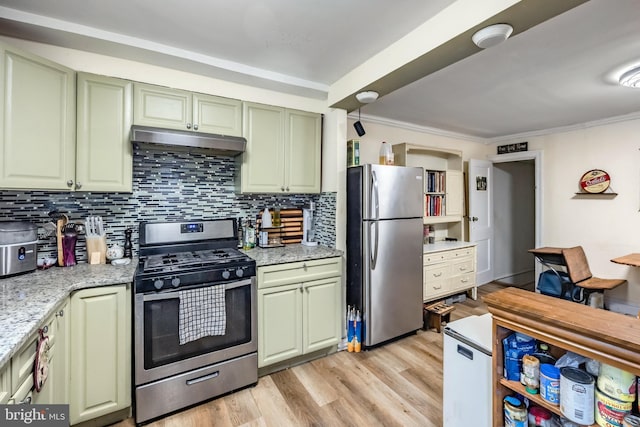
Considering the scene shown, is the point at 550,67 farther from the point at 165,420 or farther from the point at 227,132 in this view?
the point at 165,420

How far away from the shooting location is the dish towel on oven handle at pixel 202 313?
73.4 inches

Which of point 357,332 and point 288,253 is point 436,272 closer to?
point 357,332

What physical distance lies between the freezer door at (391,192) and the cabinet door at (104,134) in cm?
183

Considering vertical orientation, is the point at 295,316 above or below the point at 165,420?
above

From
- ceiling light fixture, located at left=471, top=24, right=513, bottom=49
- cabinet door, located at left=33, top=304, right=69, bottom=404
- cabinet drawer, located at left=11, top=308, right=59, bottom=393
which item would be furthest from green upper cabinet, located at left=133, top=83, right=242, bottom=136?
ceiling light fixture, located at left=471, top=24, right=513, bottom=49

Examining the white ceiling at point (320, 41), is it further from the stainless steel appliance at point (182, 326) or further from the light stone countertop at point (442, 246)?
the light stone countertop at point (442, 246)

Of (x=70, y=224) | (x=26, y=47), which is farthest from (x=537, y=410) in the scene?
(x=26, y=47)

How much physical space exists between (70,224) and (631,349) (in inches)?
113

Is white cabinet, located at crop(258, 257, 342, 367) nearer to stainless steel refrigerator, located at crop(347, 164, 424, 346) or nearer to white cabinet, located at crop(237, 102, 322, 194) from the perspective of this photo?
stainless steel refrigerator, located at crop(347, 164, 424, 346)

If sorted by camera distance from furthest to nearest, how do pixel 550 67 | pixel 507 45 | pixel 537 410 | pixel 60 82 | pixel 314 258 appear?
1. pixel 314 258
2. pixel 550 67
3. pixel 507 45
4. pixel 60 82
5. pixel 537 410

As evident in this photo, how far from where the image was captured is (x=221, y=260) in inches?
82.0

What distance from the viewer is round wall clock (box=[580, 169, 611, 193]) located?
3.66 m

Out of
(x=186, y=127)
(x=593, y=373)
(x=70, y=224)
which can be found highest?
(x=186, y=127)

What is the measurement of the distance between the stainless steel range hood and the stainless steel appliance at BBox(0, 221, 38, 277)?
0.80 m
